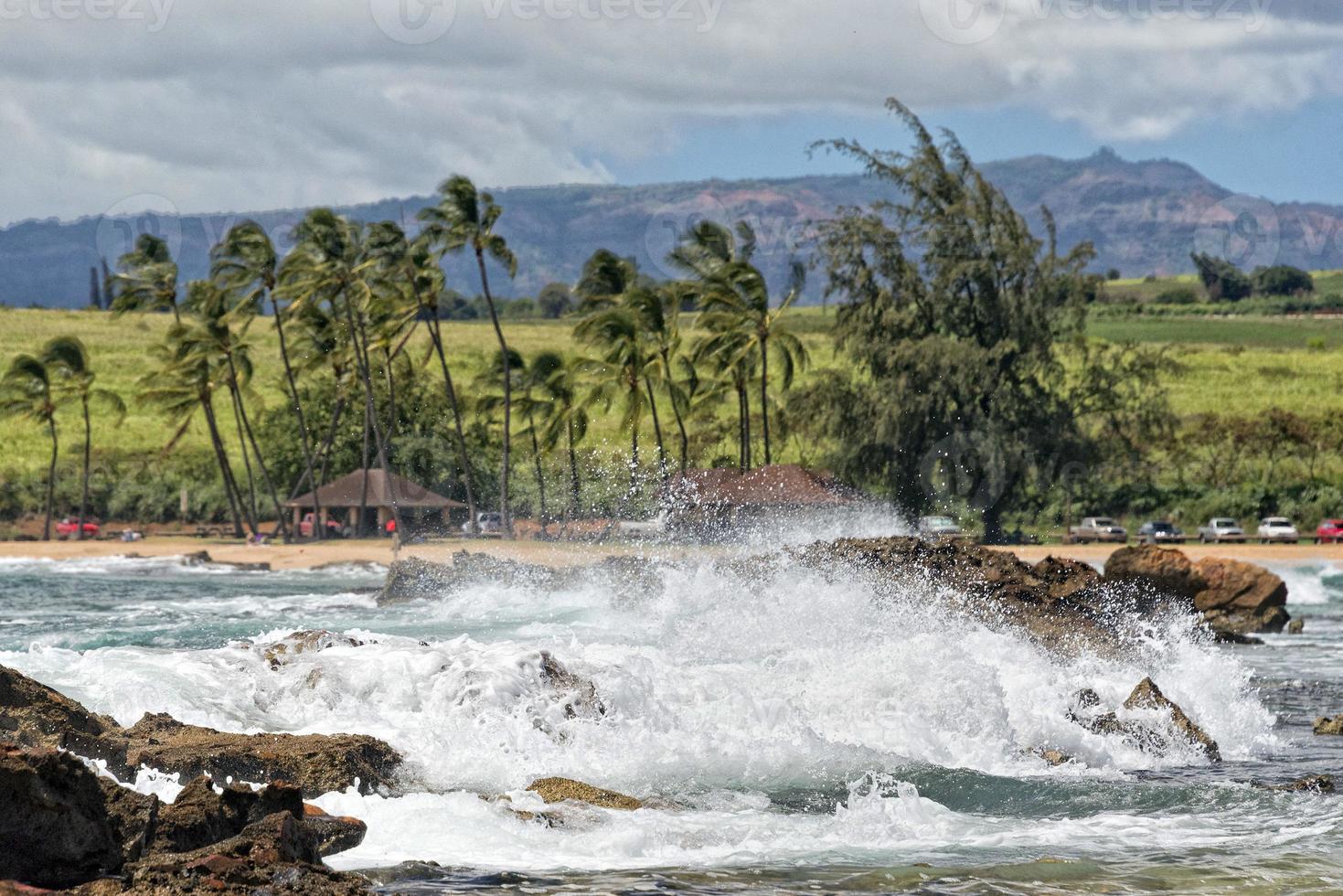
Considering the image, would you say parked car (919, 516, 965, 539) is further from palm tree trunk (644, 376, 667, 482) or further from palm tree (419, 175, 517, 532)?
palm tree (419, 175, 517, 532)

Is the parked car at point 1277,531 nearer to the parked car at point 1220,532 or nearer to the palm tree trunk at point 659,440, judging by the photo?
the parked car at point 1220,532

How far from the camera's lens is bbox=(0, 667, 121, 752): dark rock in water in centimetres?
1173

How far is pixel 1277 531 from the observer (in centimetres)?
5681

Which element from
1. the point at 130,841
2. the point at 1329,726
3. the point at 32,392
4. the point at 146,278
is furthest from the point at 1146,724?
the point at 32,392

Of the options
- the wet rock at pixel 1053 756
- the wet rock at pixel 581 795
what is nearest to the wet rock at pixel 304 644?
the wet rock at pixel 581 795

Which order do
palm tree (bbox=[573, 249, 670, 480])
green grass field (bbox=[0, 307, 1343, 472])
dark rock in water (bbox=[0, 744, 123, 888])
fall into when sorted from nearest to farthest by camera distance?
dark rock in water (bbox=[0, 744, 123, 888]) → palm tree (bbox=[573, 249, 670, 480]) → green grass field (bbox=[0, 307, 1343, 472])

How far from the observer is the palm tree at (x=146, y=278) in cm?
5834

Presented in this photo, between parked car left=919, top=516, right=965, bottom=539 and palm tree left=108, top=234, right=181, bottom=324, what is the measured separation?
90.0 feet

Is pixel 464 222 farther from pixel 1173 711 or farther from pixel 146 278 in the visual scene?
pixel 1173 711

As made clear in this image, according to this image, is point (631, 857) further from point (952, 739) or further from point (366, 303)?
point (366, 303)

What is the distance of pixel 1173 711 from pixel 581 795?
6701 mm

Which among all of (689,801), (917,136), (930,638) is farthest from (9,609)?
(917,136)

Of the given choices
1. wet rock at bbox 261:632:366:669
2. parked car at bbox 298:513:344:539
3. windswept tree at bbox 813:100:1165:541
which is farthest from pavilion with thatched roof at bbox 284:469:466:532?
wet rock at bbox 261:632:366:669

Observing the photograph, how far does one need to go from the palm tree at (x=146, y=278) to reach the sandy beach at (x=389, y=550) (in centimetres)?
878
